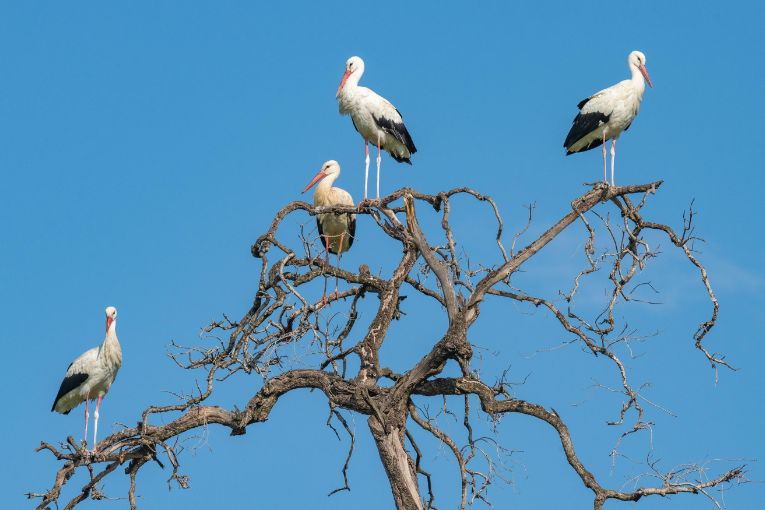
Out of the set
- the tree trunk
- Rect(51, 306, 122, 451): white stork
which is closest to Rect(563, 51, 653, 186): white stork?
the tree trunk

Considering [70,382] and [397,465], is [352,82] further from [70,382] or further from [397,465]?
[397,465]

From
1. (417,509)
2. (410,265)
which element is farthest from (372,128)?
(417,509)

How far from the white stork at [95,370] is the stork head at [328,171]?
9.01ft

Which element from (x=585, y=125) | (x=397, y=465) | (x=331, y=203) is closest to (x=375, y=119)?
(x=331, y=203)

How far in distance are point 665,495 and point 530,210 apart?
2284 millimetres

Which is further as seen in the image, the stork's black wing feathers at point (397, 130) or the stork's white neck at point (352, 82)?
the stork's white neck at point (352, 82)

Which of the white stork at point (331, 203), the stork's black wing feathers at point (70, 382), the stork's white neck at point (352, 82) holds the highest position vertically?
the stork's white neck at point (352, 82)

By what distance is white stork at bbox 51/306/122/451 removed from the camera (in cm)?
1300

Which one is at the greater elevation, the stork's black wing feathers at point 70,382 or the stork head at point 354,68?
the stork head at point 354,68

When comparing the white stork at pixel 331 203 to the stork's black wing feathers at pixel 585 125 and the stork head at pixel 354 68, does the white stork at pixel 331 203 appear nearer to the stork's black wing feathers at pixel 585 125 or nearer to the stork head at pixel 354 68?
the stork head at pixel 354 68

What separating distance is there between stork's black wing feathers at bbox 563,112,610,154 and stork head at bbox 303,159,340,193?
2.63m

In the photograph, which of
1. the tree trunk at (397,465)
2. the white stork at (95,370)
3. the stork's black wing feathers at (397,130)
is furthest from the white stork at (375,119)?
the tree trunk at (397,465)

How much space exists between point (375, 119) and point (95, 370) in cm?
404

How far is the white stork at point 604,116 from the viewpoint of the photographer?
1341 cm
